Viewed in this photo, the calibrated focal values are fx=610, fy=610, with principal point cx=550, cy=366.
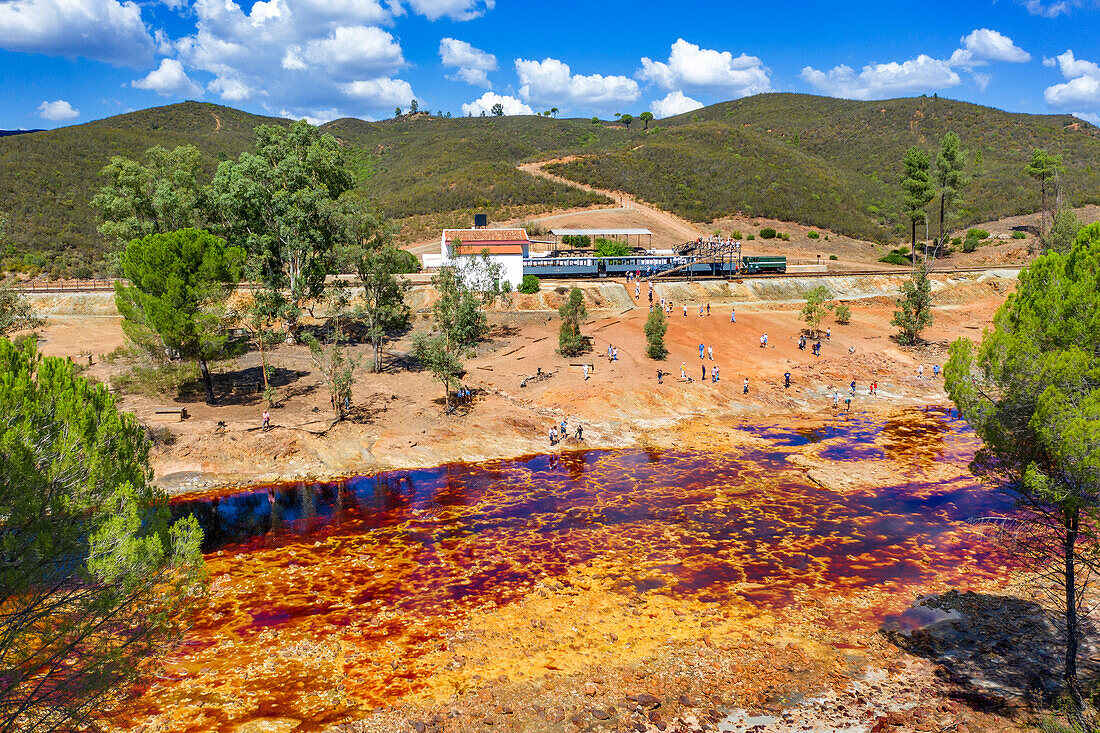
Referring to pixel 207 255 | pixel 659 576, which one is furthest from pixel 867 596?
pixel 207 255

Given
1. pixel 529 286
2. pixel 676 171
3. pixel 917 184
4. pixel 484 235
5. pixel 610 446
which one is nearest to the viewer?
pixel 610 446

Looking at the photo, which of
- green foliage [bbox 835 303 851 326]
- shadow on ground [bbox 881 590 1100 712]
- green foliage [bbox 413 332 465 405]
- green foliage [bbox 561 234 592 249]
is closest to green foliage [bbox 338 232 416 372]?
green foliage [bbox 413 332 465 405]

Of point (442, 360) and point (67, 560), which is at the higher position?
point (442, 360)

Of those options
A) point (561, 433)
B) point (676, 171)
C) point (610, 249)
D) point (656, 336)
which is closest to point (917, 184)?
point (610, 249)

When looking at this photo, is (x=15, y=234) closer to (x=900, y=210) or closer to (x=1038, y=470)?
(x=1038, y=470)

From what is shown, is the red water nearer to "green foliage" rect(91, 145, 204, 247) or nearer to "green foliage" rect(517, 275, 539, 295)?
"green foliage" rect(91, 145, 204, 247)

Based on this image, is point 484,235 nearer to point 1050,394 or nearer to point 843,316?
point 843,316
